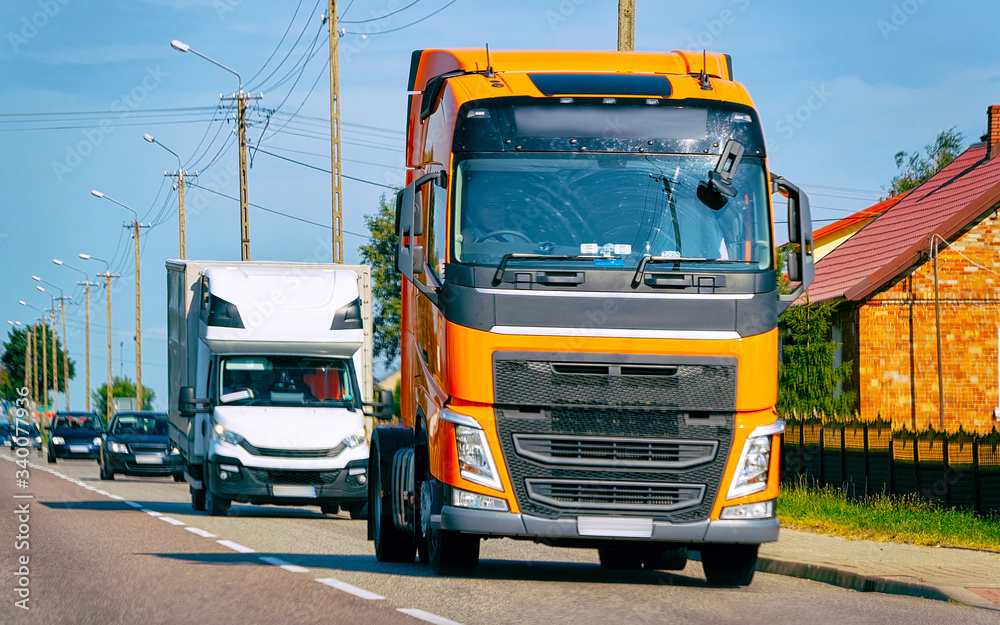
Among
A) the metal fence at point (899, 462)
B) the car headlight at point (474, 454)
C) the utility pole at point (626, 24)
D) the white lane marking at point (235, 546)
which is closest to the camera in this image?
the car headlight at point (474, 454)

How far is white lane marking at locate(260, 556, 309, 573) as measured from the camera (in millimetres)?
12399

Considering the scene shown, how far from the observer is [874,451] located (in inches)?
794

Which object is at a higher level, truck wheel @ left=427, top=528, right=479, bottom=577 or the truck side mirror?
the truck side mirror

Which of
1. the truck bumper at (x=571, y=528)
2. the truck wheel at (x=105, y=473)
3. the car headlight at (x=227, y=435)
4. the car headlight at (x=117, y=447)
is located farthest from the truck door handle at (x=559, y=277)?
the truck wheel at (x=105, y=473)

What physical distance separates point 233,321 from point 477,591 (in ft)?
32.8

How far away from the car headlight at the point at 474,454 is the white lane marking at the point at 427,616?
1077mm

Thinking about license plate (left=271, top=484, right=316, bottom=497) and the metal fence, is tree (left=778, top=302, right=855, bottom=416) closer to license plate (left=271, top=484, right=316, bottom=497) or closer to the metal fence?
the metal fence

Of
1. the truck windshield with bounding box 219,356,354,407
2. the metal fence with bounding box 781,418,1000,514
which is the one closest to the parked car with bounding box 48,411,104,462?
the truck windshield with bounding box 219,356,354,407

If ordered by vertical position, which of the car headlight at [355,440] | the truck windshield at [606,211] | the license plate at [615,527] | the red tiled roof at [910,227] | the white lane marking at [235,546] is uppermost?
the red tiled roof at [910,227]

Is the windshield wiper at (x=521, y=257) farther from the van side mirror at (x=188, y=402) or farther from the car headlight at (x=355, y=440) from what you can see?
the van side mirror at (x=188, y=402)

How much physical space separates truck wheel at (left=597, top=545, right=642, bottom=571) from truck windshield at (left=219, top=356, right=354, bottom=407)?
23.3ft

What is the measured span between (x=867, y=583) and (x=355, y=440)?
911 centimetres

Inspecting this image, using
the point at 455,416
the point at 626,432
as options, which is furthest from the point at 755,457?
the point at 455,416

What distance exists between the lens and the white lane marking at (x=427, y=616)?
8.98 m
